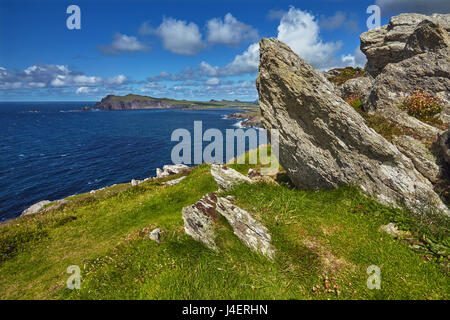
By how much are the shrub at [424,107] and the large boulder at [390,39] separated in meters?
9.80

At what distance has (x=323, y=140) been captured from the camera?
11.4 meters

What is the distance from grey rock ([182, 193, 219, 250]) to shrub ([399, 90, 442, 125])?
13108mm

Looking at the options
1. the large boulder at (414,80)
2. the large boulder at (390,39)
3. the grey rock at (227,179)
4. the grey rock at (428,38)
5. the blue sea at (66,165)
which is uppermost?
the large boulder at (390,39)

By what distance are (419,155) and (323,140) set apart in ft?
14.4

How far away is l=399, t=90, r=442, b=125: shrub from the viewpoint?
1200 centimetres

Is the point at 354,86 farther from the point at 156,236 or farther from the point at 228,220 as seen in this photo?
the point at 156,236

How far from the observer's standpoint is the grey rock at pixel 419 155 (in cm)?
954

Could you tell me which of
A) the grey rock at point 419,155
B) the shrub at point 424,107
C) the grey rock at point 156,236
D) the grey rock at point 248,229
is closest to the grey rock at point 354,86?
the shrub at point 424,107

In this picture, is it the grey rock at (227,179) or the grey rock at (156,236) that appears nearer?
the grey rock at (156,236)

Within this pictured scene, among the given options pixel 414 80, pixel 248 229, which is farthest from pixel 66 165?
pixel 414 80

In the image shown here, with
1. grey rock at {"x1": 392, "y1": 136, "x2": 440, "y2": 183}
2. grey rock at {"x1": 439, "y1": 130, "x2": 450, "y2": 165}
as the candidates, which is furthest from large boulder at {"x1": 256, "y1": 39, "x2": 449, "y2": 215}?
grey rock at {"x1": 439, "y1": 130, "x2": 450, "y2": 165}

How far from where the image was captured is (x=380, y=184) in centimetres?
985

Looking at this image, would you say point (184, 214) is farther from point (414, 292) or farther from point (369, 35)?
point (369, 35)

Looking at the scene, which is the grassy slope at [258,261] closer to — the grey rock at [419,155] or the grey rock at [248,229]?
the grey rock at [248,229]
